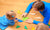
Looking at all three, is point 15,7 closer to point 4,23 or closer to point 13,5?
point 13,5

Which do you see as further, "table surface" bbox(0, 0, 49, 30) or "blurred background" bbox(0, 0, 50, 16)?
"blurred background" bbox(0, 0, 50, 16)

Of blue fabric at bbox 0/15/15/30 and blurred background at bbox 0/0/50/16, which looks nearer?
blue fabric at bbox 0/15/15/30

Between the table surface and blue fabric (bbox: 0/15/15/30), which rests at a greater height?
the table surface

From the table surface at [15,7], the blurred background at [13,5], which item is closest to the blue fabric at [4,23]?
the table surface at [15,7]

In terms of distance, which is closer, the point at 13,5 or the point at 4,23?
the point at 4,23

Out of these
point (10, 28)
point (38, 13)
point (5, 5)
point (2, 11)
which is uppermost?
point (5, 5)

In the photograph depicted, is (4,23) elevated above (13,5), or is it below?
below

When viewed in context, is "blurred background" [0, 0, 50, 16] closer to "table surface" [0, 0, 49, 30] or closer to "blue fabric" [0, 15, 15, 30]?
"table surface" [0, 0, 49, 30]

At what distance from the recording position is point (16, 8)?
1967 mm

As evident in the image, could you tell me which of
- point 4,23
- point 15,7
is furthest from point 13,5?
point 4,23

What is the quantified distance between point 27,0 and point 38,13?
0.48 meters

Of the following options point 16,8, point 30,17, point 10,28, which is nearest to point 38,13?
point 30,17

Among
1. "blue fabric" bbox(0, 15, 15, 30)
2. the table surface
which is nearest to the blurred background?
the table surface

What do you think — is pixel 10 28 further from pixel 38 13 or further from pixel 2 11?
pixel 38 13
